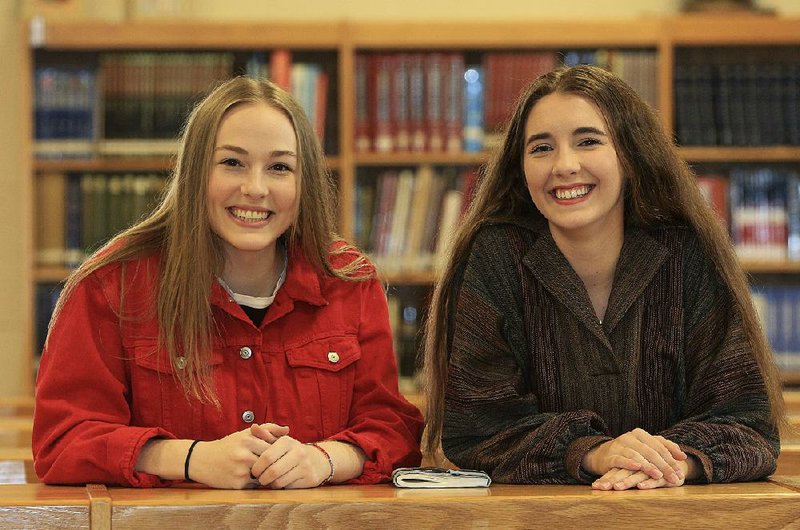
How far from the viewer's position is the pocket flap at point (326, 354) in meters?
2.02

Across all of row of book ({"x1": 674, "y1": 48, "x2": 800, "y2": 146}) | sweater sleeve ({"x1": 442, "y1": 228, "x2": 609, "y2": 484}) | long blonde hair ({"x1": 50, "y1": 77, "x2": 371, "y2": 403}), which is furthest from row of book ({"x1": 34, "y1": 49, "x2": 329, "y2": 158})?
sweater sleeve ({"x1": 442, "y1": 228, "x2": 609, "y2": 484})

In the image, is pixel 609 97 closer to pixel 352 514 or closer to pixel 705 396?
pixel 705 396

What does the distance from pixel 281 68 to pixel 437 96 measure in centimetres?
55

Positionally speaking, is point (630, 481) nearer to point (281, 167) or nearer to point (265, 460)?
point (265, 460)

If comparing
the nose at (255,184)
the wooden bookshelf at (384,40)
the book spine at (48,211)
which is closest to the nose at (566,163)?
the nose at (255,184)

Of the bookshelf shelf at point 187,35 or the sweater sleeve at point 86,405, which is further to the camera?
the bookshelf shelf at point 187,35

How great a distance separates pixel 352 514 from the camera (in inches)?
60.4

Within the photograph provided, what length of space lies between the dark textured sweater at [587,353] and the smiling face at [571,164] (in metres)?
0.09

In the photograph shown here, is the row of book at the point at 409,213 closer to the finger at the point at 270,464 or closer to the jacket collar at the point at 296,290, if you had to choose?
the jacket collar at the point at 296,290

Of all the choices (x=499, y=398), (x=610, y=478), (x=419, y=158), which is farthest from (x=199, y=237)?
(x=419, y=158)

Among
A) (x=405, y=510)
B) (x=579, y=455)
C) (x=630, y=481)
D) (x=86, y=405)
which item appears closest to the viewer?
(x=405, y=510)

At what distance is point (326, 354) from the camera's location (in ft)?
6.66

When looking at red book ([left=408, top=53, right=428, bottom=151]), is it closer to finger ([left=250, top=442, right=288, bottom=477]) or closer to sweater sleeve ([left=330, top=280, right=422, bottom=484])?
sweater sleeve ([left=330, top=280, right=422, bottom=484])

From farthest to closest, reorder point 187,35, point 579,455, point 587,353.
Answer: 1. point 187,35
2. point 587,353
3. point 579,455
